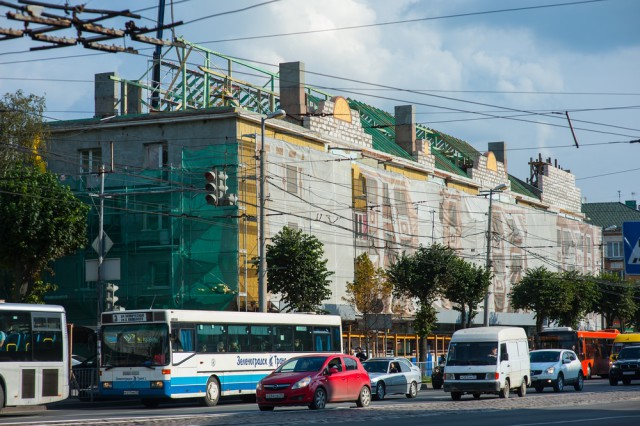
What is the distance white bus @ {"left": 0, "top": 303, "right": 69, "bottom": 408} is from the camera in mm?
26281

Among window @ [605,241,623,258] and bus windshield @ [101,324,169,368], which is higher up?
window @ [605,241,623,258]

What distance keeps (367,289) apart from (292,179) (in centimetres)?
687

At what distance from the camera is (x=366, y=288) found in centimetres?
5425

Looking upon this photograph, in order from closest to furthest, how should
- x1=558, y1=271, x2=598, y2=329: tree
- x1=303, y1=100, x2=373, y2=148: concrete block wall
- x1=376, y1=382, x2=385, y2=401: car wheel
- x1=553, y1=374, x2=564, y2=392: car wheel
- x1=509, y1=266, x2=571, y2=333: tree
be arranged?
x1=376, y1=382, x2=385, y2=401: car wheel
x1=553, y1=374, x2=564, y2=392: car wheel
x1=303, y1=100, x2=373, y2=148: concrete block wall
x1=509, y1=266, x2=571, y2=333: tree
x1=558, y1=271, x2=598, y2=329: tree

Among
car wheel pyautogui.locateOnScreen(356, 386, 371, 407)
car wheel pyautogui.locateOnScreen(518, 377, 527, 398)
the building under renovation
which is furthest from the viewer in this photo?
the building under renovation

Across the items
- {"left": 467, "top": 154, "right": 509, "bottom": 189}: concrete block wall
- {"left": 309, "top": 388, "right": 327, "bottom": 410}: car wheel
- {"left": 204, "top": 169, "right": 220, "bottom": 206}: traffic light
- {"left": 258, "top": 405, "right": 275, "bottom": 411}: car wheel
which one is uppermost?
{"left": 467, "top": 154, "right": 509, "bottom": 189}: concrete block wall

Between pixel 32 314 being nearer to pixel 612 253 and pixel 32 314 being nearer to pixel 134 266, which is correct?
pixel 134 266

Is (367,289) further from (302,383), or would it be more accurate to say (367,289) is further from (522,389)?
(302,383)

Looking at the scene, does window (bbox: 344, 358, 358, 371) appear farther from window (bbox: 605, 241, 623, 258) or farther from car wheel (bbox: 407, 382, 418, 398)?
window (bbox: 605, 241, 623, 258)

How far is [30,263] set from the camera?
4400 centimetres

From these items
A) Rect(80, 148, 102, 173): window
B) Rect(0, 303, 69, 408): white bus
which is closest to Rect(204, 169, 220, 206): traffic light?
Rect(0, 303, 69, 408): white bus

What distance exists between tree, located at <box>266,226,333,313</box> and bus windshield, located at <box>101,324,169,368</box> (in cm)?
1531

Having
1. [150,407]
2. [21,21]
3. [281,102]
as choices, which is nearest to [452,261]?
[281,102]

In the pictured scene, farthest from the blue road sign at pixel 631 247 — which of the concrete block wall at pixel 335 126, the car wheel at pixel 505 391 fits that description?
the concrete block wall at pixel 335 126
